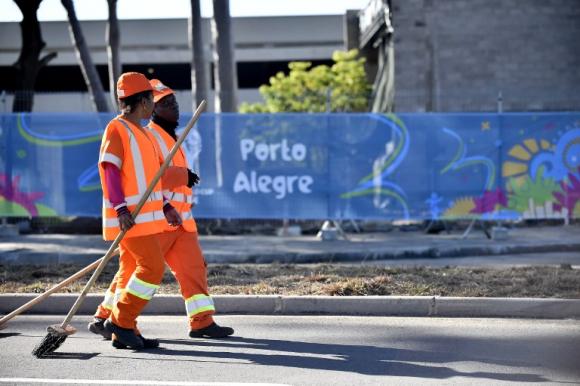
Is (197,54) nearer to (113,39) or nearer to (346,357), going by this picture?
(113,39)

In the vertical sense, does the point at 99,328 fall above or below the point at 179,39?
below

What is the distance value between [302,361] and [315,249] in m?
6.33

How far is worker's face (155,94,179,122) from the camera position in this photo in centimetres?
732

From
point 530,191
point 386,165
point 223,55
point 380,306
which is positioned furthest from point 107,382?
point 223,55

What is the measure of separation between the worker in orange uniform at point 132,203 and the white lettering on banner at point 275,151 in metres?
6.97

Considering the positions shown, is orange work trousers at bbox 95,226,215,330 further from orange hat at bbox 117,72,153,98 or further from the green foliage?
the green foliage

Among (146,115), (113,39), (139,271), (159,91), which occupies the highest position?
(113,39)

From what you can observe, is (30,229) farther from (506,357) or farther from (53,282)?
(506,357)

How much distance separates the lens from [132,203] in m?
6.63

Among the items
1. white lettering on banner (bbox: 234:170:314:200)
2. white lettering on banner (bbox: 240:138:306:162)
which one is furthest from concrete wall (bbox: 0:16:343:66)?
white lettering on banner (bbox: 234:170:314:200)

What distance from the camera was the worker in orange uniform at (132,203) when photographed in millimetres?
6559

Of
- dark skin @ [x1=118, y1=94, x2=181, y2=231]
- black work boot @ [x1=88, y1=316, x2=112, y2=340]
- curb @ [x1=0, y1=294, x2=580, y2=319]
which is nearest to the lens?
dark skin @ [x1=118, y1=94, x2=181, y2=231]

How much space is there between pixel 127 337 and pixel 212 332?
2.47 feet

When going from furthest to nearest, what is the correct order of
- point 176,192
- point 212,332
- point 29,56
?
point 29,56
point 176,192
point 212,332
